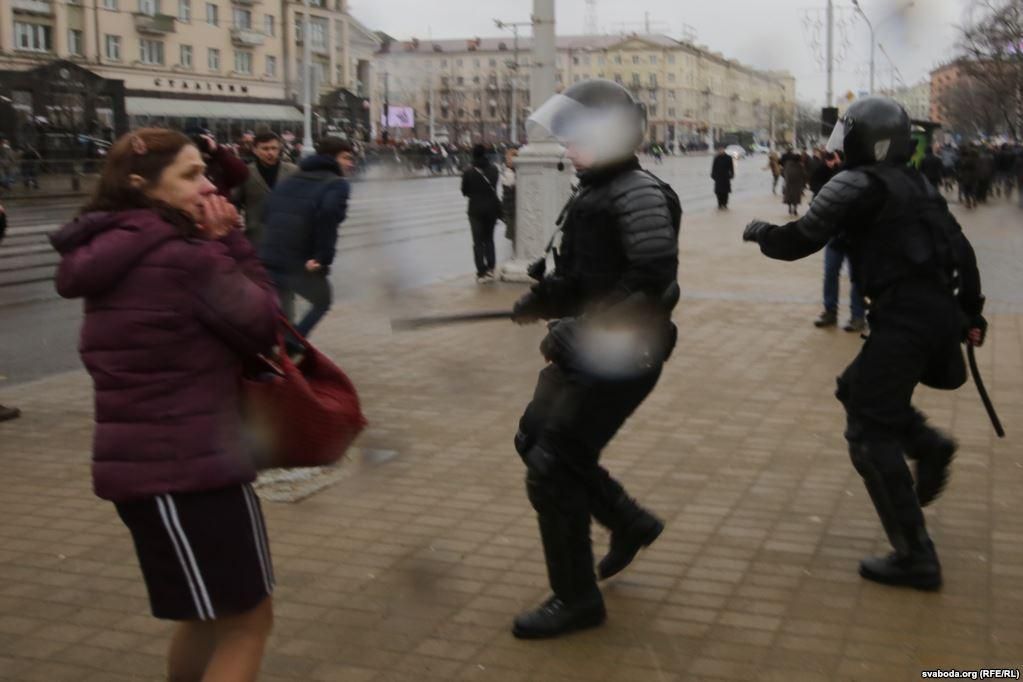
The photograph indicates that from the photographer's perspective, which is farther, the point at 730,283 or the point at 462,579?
the point at 730,283

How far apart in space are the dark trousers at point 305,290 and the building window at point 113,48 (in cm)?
6285

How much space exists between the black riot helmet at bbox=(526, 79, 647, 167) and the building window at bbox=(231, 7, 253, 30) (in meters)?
75.1

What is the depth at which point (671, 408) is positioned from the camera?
25.4 ft

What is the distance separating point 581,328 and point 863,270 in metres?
1.16

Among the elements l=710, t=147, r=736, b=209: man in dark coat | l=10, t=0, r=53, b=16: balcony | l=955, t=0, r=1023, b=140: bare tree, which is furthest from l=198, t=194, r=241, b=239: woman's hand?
l=10, t=0, r=53, b=16: balcony

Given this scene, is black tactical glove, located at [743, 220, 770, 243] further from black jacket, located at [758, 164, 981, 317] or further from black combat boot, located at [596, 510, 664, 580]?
black combat boot, located at [596, 510, 664, 580]

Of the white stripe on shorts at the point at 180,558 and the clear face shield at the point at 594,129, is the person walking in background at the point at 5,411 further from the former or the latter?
the white stripe on shorts at the point at 180,558

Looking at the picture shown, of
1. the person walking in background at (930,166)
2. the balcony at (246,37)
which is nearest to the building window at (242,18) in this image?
the balcony at (246,37)

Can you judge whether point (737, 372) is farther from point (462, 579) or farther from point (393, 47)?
point (393, 47)

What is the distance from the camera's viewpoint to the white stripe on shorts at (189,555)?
9.45 ft

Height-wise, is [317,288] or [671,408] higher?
[317,288]

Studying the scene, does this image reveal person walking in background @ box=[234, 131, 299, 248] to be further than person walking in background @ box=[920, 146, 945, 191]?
No

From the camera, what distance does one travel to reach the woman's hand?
295cm

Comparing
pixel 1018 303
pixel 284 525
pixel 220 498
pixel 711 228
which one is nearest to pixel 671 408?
pixel 284 525
